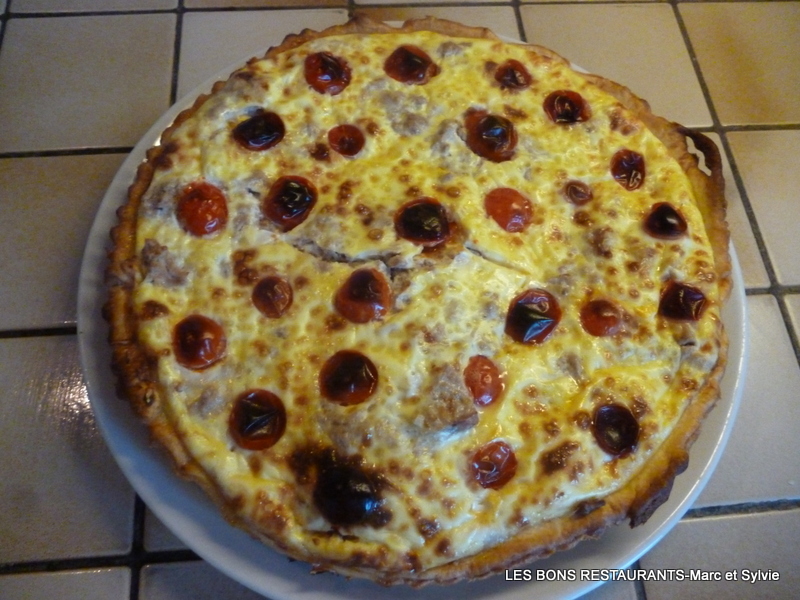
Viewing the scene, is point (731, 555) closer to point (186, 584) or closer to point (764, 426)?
point (764, 426)

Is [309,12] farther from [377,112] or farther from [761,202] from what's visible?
[761,202]

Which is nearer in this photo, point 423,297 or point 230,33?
point 423,297

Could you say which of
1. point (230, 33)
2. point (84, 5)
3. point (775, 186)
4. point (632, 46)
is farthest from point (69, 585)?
point (632, 46)

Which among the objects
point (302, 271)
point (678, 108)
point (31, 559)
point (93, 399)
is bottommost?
point (31, 559)

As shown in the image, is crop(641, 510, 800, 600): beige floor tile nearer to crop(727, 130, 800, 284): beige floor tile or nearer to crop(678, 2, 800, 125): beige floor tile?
crop(727, 130, 800, 284): beige floor tile

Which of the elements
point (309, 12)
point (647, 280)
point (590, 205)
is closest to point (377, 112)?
point (590, 205)

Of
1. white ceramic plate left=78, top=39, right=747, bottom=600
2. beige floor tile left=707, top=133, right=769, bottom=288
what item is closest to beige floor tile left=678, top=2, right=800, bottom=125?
beige floor tile left=707, top=133, right=769, bottom=288
